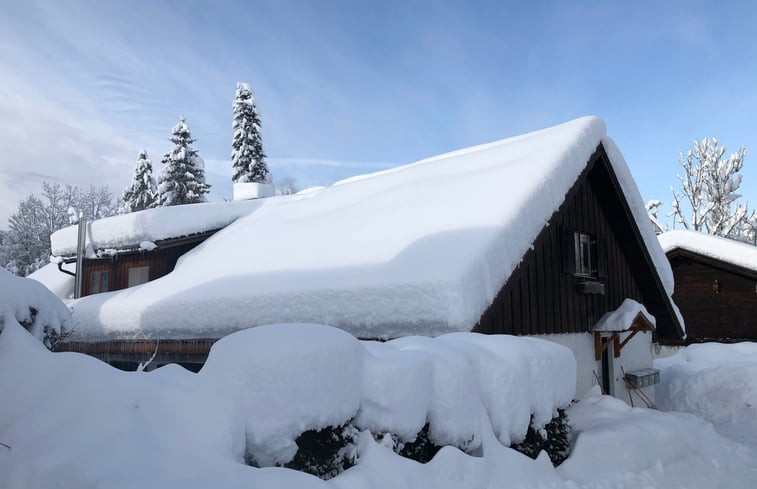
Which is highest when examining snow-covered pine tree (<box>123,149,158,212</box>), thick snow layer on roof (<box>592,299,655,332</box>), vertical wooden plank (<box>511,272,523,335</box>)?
snow-covered pine tree (<box>123,149,158,212</box>)

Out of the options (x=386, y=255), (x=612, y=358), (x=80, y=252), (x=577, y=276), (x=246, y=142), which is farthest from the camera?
(x=246, y=142)

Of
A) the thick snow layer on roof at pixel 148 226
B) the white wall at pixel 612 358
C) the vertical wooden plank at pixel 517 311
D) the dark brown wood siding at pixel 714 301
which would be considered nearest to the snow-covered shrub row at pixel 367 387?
the vertical wooden plank at pixel 517 311

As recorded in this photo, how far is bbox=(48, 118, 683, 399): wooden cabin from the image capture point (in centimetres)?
738

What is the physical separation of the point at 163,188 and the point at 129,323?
90.8 feet

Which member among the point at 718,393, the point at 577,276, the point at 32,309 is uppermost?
the point at 577,276

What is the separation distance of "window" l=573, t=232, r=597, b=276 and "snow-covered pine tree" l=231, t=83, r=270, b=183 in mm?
31567

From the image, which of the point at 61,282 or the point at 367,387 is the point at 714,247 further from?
the point at 61,282

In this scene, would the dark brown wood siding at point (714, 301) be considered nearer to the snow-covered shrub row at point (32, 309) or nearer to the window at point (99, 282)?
the window at point (99, 282)

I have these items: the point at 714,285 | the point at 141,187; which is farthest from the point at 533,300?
the point at 141,187

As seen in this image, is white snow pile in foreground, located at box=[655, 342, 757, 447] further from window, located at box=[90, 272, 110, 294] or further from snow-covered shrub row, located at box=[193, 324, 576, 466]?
window, located at box=[90, 272, 110, 294]

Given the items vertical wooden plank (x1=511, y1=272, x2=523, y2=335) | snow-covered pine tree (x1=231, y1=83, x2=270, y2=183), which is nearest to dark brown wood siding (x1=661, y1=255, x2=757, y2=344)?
vertical wooden plank (x1=511, y1=272, x2=523, y2=335)

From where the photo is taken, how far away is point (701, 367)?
16.9m

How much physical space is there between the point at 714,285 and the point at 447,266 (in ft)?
60.2

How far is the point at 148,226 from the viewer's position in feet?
42.4
